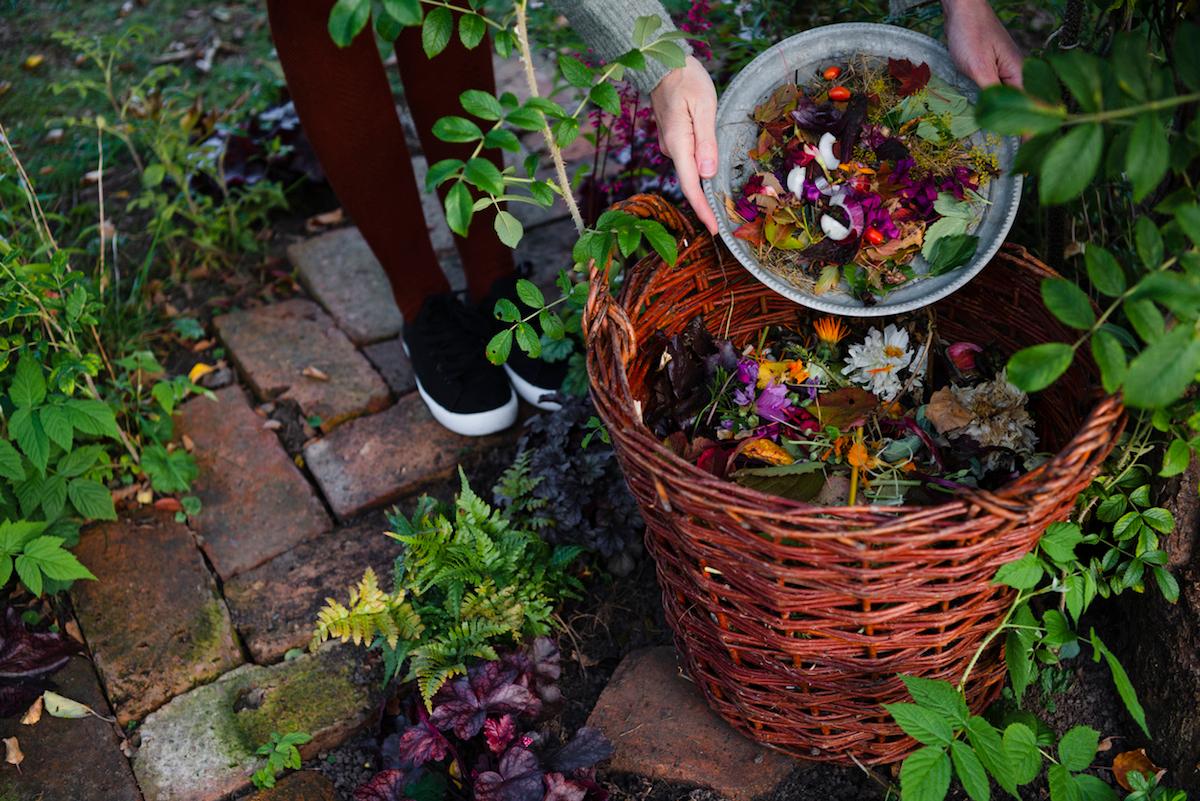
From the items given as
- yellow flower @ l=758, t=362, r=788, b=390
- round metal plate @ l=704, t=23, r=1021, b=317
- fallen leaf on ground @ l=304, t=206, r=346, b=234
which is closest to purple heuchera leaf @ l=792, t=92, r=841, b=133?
round metal plate @ l=704, t=23, r=1021, b=317

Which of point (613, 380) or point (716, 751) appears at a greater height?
point (613, 380)

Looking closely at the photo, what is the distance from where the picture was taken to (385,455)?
7.67 ft

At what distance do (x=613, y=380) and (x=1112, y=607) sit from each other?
1051mm

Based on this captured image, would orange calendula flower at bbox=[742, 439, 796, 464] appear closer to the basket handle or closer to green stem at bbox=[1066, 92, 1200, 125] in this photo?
the basket handle

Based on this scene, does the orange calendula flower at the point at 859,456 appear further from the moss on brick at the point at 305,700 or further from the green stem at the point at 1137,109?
the moss on brick at the point at 305,700

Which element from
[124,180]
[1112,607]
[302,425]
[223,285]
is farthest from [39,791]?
[124,180]

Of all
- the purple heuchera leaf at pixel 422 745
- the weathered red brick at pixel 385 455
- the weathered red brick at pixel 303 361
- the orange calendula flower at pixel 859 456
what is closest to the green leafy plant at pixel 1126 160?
the orange calendula flower at pixel 859 456

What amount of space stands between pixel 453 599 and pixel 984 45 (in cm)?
133

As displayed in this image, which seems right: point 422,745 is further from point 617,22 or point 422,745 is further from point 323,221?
point 323,221

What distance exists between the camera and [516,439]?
91.9 inches

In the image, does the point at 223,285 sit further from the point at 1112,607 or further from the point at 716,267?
the point at 1112,607

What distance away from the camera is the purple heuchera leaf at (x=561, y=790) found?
154 cm

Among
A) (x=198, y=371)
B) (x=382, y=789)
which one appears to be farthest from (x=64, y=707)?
(x=198, y=371)

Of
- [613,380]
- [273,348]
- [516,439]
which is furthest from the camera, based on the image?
[273,348]
